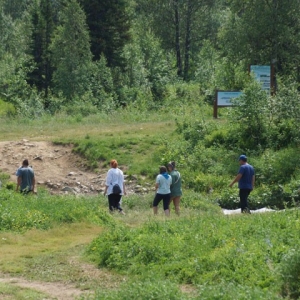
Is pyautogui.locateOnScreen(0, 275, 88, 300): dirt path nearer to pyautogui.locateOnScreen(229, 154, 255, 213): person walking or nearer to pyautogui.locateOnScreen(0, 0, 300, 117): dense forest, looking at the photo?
pyautogui.locateOnScreen(229, 154, 255, 213): person walking

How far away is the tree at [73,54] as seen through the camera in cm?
4156

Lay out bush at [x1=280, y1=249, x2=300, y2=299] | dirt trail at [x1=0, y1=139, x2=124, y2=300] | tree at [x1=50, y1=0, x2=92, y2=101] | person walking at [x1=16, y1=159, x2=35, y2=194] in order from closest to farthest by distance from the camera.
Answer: bush at [x1=280, y1=249, x2=300, y2=299] → person walking at [x1=16, y1=159, x2=35, y2=194] → dirt trail at [x1=0, y1=139, x2=124, y2=300] → tree at [x1=50, y1=0, x2=92, y2=101]

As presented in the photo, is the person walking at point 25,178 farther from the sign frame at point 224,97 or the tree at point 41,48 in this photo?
the tree at point 41,48

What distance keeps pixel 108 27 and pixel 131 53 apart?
2365 mm

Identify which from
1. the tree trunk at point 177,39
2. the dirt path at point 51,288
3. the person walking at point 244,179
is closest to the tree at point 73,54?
the tree trunk at point 177,39

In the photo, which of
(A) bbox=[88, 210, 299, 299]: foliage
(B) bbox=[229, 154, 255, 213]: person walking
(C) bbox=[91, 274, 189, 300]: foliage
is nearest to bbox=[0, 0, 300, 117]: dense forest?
(B) bbox=[229, 154, 255, 213]: person walking

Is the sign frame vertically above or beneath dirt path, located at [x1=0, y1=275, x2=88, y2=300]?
above

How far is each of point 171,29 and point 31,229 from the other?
45776 millimetres

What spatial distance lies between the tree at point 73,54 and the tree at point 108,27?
388cm

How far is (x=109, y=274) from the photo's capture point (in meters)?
12.1

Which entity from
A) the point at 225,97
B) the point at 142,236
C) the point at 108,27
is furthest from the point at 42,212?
the point at 108,27

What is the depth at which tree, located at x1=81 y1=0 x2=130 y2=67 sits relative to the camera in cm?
4622

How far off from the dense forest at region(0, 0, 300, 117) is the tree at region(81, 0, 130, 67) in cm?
6

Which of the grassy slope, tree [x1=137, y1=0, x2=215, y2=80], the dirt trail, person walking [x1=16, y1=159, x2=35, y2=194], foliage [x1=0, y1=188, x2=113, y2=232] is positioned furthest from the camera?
tree [x1=137, y1=0, x2=215, y2=80]
